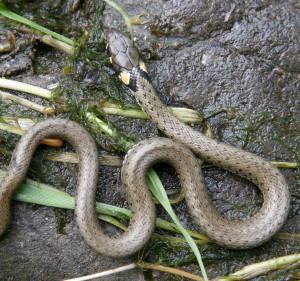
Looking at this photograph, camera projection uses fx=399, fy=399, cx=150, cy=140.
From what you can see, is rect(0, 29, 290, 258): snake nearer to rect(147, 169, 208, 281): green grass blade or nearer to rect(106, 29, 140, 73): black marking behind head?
rect(147, 169, 208, 281): green grass blade

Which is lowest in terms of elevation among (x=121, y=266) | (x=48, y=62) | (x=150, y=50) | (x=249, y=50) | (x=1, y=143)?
(x=121, y=266)

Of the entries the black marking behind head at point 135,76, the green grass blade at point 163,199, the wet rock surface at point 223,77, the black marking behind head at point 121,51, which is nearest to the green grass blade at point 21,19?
the wet rock surface at point 223,77

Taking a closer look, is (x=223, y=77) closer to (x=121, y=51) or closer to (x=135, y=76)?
(x=135, y=76)

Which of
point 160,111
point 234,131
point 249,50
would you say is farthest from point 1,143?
point 249,50

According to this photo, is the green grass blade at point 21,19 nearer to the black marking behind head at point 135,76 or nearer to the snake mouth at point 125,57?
the snake mouth at point 125,57

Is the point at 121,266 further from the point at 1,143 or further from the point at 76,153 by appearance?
the point at 1,143
